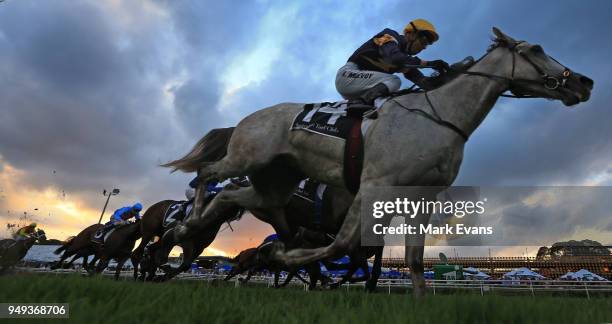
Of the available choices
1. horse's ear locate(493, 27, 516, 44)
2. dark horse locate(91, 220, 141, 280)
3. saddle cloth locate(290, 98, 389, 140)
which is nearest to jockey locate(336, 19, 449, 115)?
saddle cloth locate(290, 98, 389, 140)

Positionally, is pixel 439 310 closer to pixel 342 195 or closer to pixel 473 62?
pixel 473 62

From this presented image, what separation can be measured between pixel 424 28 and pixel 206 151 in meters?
3.30

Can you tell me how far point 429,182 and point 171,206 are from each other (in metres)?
8.07

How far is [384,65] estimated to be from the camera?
4891 mm

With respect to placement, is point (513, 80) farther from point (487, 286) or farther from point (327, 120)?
point (487, 286)

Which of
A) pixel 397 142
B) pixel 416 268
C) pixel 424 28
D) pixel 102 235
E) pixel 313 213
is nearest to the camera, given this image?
pixel 397 142

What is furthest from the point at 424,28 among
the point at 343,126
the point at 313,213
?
the point at 313,213

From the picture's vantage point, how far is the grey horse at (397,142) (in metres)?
3.83

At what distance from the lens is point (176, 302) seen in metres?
2.37

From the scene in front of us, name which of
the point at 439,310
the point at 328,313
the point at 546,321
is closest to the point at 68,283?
the point at 328,313

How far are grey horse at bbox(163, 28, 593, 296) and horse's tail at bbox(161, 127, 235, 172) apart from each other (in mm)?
398

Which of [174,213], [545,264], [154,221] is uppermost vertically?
[545,264]

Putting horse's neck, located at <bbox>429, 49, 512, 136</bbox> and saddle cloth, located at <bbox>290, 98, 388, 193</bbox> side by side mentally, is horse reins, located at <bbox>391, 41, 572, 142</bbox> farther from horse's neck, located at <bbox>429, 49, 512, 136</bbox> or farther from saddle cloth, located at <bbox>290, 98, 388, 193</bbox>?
saddle cloth, located at <bbox>290, 98, 388, 193</bbox>

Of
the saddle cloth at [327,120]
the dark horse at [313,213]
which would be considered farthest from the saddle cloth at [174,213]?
the saddle cloth at [327,120]
